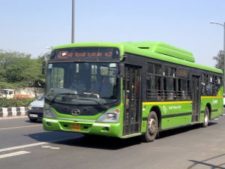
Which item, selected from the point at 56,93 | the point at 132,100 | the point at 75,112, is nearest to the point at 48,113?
the point at 56,93

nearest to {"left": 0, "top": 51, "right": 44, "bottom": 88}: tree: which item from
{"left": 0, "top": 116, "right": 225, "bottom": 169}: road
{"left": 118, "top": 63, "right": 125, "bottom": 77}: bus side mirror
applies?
{"left": 0, "top": 116, "right": 225, "bottom": 169}: road

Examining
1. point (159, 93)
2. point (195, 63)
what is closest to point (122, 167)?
point (159, 93)

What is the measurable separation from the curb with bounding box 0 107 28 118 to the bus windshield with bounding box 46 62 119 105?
1258 centimetres

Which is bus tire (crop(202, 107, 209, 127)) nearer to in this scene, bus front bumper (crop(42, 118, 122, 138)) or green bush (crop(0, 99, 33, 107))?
bus front bumper (crop(42, 118, 122, 138))

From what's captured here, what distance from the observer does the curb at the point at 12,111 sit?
24.8 meters

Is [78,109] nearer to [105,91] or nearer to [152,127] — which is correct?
[105,91]

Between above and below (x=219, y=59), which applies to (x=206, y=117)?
below

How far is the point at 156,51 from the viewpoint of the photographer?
15.9 m

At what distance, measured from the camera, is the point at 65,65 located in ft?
42.0

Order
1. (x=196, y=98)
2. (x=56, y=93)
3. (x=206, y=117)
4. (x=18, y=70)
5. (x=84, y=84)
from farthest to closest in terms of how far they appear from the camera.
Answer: (x=18, y=70) → (x=206, y=117) → (x=196, y=98) → (x=56, y=93) → (x=84, y=84)

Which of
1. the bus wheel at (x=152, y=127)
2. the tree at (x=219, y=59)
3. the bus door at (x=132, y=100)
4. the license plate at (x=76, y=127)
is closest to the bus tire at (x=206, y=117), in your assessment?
the bus wheel at (x=152, y=127)

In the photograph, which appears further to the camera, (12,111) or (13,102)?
(13,102)

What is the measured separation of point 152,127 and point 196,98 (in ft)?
17.1

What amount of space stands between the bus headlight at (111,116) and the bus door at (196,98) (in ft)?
23.8
